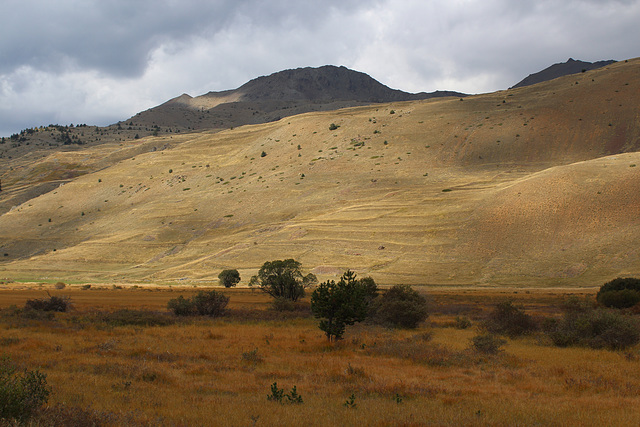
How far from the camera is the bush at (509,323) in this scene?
2183 cm

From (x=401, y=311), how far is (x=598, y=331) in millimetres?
9855

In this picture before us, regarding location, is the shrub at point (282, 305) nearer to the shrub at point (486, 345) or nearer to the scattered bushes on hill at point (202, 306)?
the scattered bushes on hill at point (202, 306)

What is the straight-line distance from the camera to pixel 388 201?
7675 centimetres

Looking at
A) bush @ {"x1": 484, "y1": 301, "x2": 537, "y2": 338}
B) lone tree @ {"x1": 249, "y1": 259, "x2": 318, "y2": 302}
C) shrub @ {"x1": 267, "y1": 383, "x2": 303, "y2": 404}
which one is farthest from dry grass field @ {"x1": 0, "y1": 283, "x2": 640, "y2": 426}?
lone tree @ {"x1": 249, "y1": 259, "x2": 318, "y2": 302}

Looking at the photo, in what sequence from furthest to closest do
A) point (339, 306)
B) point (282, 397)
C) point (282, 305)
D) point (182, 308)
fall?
point (282, 305) → point (182, 308) → point (339, 306) → point (282, 397)

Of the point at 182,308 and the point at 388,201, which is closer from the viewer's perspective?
the point at 182,308

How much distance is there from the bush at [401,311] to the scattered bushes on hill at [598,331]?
7.36 m

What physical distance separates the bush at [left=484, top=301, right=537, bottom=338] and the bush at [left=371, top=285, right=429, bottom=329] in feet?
12.4

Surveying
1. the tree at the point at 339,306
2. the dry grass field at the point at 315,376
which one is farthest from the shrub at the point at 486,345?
the tree at the point at 339,306

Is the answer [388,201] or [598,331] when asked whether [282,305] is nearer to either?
[598,331]

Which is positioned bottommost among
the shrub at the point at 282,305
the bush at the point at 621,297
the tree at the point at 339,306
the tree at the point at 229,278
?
the bush at the point at 621,297

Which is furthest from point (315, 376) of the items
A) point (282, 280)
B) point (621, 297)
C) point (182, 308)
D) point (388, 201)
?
→ point (388, 201)

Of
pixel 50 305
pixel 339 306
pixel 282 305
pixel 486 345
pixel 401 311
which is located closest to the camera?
pixel 486 345

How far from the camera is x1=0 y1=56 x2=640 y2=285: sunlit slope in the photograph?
187ft
